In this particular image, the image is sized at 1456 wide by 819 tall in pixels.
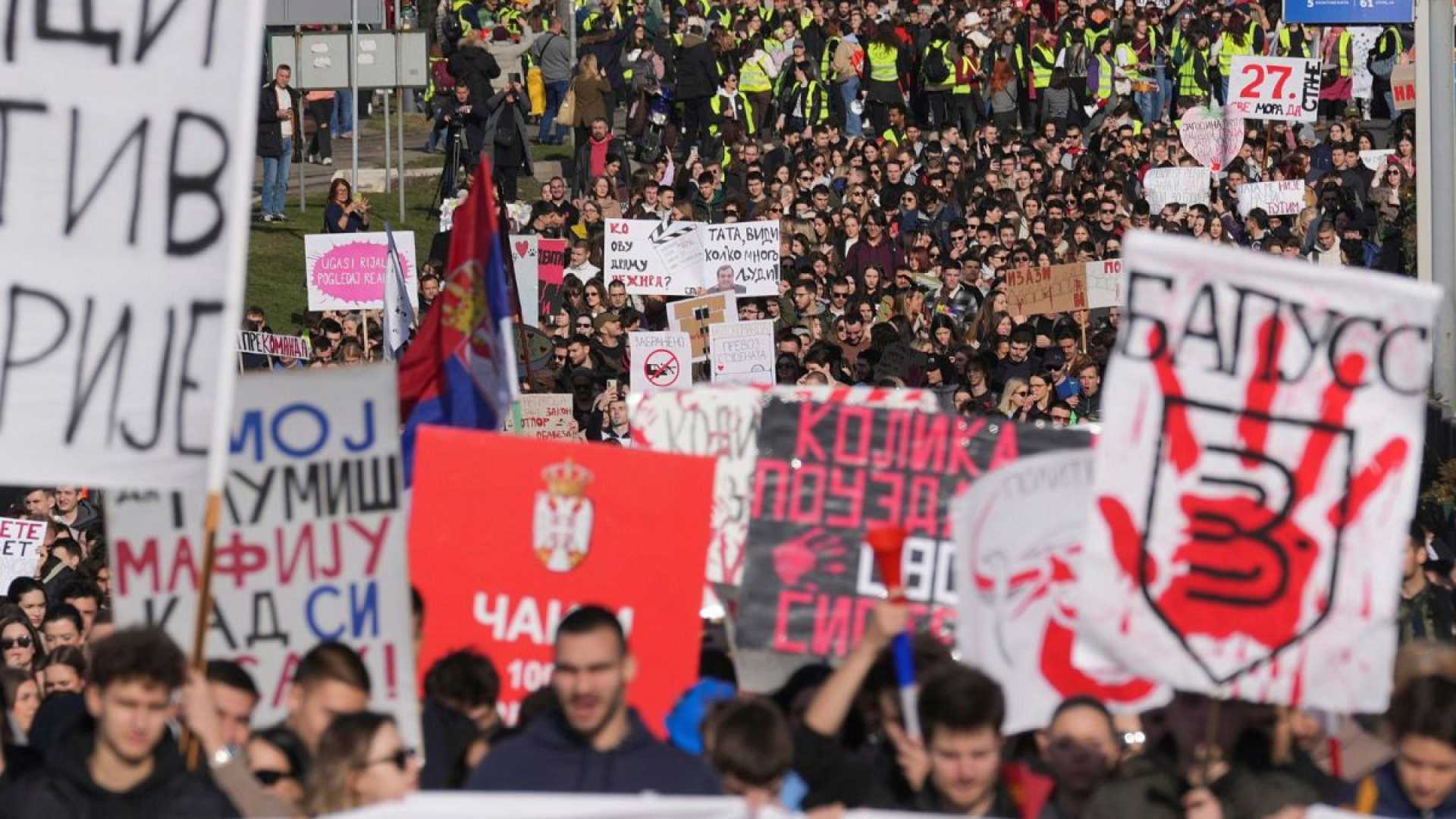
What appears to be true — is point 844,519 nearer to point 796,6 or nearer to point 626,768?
point 626,768

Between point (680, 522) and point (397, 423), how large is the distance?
915mm

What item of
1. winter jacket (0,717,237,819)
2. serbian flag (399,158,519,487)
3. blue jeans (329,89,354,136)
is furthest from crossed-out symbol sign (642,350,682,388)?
blue jeans (329,89,354,136)

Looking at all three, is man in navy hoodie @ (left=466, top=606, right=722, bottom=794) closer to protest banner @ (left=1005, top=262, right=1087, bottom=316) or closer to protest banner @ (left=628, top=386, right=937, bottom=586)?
protest banner @ (left=628, top=386, right=937, bottom=586)

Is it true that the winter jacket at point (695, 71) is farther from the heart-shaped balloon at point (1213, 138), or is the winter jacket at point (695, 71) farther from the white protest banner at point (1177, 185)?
the white protest banner at point (1177, 185)

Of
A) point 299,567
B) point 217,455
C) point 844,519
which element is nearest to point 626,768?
point 217,455

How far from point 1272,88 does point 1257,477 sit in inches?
849

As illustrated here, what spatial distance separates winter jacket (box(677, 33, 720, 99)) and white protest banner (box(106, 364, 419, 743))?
23.6 meters

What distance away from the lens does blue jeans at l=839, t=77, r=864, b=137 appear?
3158 cm

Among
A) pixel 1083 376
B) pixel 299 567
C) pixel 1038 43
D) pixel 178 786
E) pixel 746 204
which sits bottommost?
pixel 178 786

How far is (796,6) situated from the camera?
112 ft

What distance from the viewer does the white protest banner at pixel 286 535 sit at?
7.38m

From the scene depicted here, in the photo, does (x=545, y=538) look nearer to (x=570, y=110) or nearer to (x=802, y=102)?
(x=570, y=110)

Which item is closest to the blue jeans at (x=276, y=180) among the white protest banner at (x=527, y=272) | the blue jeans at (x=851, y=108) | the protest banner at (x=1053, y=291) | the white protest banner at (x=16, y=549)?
the blue jeans at (x=851, y=108)

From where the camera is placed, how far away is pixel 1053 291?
21734mm
